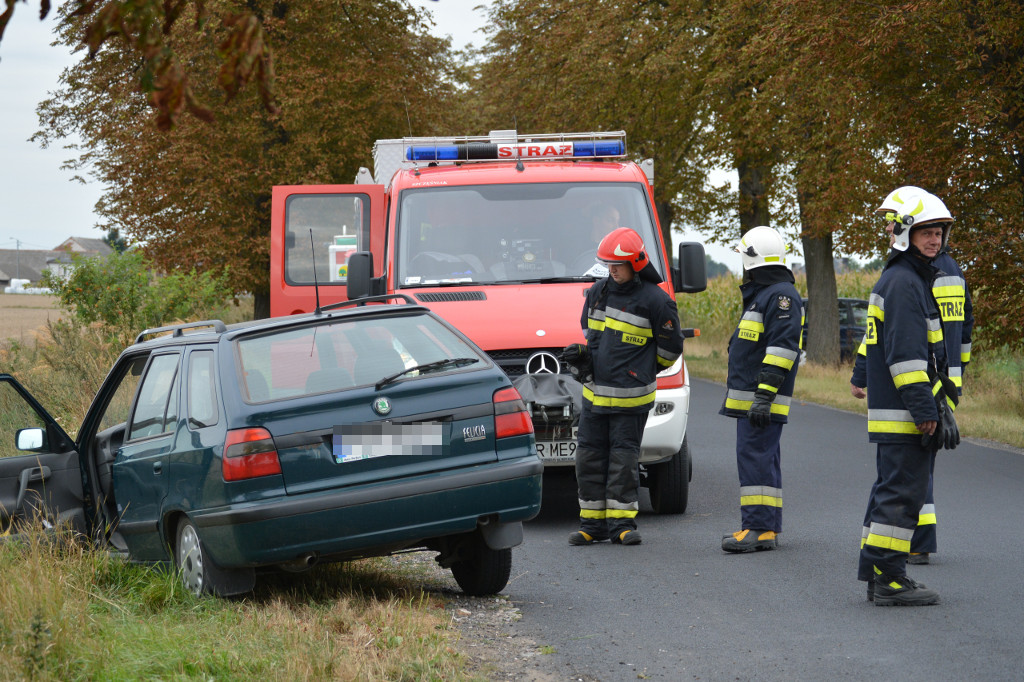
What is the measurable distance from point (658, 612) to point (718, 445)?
24.3 feet

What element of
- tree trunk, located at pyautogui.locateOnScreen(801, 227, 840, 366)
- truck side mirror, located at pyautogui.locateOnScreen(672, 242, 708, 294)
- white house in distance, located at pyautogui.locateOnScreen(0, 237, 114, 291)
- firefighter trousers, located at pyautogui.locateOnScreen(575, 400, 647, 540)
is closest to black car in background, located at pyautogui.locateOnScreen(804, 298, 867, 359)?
tree trunk, located at pyautogui.locateOnScreen(801, 227, 840, 366)

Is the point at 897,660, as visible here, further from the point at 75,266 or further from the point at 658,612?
the point at 75,266

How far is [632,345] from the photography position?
25.1ft

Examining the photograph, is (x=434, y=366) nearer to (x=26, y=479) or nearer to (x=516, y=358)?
(x=26, y=479)

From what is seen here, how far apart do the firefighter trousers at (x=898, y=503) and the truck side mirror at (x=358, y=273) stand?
14.4ft

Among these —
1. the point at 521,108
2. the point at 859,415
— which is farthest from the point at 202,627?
the point at 521,108

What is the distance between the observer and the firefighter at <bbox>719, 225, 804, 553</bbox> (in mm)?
7395

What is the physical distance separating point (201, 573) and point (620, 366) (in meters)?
3.03

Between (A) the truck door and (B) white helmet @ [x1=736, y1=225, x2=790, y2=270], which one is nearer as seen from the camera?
(B) white helmet @ [x1=736, y1=225, x2=790, y2=270]

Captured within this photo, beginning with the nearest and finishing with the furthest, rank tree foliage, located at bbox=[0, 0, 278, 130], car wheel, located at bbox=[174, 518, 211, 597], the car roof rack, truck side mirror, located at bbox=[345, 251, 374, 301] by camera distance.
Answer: tree foliage, located at bbox=[0, 0, 278, 130]
car wheel, located at bbox=[174, 518, 211, 597]
the car roof rack
truck side mirror, located at bbox=[345, 251, 374, 301]

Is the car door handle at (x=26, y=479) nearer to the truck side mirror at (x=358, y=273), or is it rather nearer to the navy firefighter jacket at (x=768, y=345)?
the truck side mirror at (x=358, y=273)

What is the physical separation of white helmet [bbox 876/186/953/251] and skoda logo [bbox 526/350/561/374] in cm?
286

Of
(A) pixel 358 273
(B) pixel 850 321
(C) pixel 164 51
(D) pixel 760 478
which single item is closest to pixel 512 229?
(A) pixel 358 273

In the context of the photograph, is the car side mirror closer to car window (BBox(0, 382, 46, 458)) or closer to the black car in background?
car window (BBox(0, 382, 46, 458))
